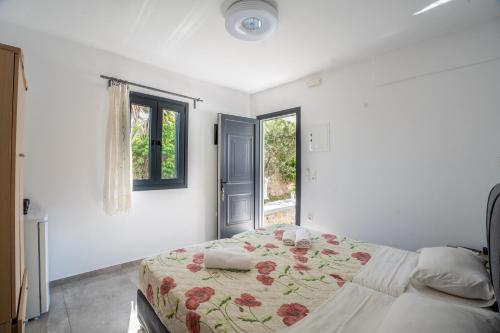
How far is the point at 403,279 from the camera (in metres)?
1.41

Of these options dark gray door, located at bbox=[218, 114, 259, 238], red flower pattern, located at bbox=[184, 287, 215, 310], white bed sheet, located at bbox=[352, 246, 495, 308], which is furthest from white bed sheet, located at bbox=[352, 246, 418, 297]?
dark gray door, located at bbox=[218, 114, 259, 238]

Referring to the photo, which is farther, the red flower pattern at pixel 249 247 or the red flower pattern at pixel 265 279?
the red flower pattern at pixel 249 247

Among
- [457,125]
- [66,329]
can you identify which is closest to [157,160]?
[66,329]

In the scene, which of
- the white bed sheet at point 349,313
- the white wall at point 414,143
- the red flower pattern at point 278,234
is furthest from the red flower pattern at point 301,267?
the white wall at point 414,143

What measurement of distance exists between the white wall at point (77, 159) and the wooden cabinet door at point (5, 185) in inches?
53.8

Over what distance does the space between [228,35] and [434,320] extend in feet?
8.26

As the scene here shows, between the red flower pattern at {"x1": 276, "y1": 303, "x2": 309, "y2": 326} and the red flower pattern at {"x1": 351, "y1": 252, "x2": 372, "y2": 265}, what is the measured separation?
2.57ft

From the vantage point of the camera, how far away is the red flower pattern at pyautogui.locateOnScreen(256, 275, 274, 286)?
1401 millimetres

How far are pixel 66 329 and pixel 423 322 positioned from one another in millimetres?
2381

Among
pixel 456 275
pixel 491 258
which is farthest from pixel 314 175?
pixel 491 258

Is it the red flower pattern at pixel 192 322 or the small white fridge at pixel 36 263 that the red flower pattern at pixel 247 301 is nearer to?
the red flower pattern at pixel 192 322

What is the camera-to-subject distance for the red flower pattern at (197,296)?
3.85 feet

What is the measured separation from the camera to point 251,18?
1901 mm

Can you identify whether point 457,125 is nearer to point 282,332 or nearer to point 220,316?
point 282,332
